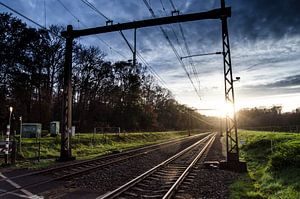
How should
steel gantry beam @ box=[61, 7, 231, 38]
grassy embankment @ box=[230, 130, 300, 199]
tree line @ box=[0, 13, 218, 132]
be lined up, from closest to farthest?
grassy embankment @ box=[230, 130, 300, 199], steel gantry beam @ box=[61, 7, 231, 38], tree line @ box=[0, 13, 218, 132]

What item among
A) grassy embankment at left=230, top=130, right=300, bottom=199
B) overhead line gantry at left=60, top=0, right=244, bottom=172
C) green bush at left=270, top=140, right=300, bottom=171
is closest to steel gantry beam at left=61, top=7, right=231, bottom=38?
overhead line gantry at left=60, top=0, right=244, bottom=172

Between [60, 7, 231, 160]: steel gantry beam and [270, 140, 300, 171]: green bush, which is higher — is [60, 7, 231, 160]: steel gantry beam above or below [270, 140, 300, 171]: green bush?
above

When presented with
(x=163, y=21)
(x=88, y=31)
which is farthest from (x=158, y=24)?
(x=88, y=31)

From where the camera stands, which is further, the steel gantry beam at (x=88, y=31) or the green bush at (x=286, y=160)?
the steel gantry beam at (x=88, y=31)

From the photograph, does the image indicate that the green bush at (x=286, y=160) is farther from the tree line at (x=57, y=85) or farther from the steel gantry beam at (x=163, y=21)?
the tree line at (x=57, y=85)

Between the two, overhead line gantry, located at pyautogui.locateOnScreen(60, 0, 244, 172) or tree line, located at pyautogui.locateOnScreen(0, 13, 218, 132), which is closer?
overhead line gantry, located at pyautogui.locateOnScreen(60, 0, 244, 172)

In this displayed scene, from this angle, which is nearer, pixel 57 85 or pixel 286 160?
pixel 286 160

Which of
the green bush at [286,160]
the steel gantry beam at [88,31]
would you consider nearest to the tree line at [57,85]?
the steel gantry beam at [88,31]

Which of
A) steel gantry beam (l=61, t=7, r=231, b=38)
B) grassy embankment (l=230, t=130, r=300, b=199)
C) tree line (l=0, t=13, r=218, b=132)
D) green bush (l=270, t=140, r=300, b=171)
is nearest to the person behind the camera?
grassy embankment (l=230, t=130, r=300, b=199)

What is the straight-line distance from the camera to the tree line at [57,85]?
143 feet

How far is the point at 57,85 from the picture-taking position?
184 ft

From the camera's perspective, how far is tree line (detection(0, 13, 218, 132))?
43.5 m

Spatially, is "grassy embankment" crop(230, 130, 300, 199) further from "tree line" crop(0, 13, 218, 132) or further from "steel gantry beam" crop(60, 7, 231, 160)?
"tree line" crop(0, 13, 218, 132)

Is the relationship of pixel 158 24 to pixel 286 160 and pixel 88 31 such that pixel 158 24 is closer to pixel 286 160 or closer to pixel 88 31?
pixel 88 31
